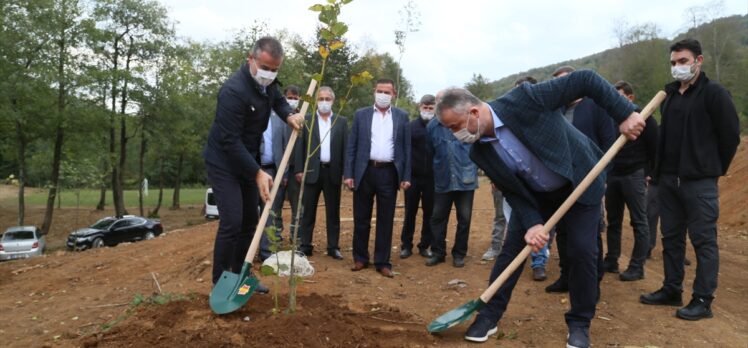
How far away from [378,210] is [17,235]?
19.0 m

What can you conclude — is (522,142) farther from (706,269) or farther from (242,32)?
(242,32)

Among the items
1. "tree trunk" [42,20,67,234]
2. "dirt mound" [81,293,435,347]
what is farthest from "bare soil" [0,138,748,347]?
"tree trunk" [42,20,67,234]

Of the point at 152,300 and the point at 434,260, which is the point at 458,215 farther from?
the point at 152,300

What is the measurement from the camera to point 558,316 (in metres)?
4.49

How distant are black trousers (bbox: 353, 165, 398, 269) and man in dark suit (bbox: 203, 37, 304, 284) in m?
1.70

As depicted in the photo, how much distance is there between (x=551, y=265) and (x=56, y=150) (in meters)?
28.4

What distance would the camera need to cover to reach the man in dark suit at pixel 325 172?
257 inches

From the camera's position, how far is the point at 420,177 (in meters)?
6.95

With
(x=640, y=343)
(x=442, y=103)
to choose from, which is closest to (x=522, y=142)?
(x=442, y=103)

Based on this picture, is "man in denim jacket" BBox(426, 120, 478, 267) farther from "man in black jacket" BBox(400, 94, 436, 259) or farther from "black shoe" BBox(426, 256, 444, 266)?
"man in black jacket" BBox(400, 94, 436, 259)

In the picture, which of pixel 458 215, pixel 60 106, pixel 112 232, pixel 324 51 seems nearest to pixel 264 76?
pixel 324 51

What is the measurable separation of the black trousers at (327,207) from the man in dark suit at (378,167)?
0.54 meters

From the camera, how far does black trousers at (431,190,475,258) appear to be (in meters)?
6.30

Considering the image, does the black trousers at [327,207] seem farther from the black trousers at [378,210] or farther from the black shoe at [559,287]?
the black shoe at [559,287]
